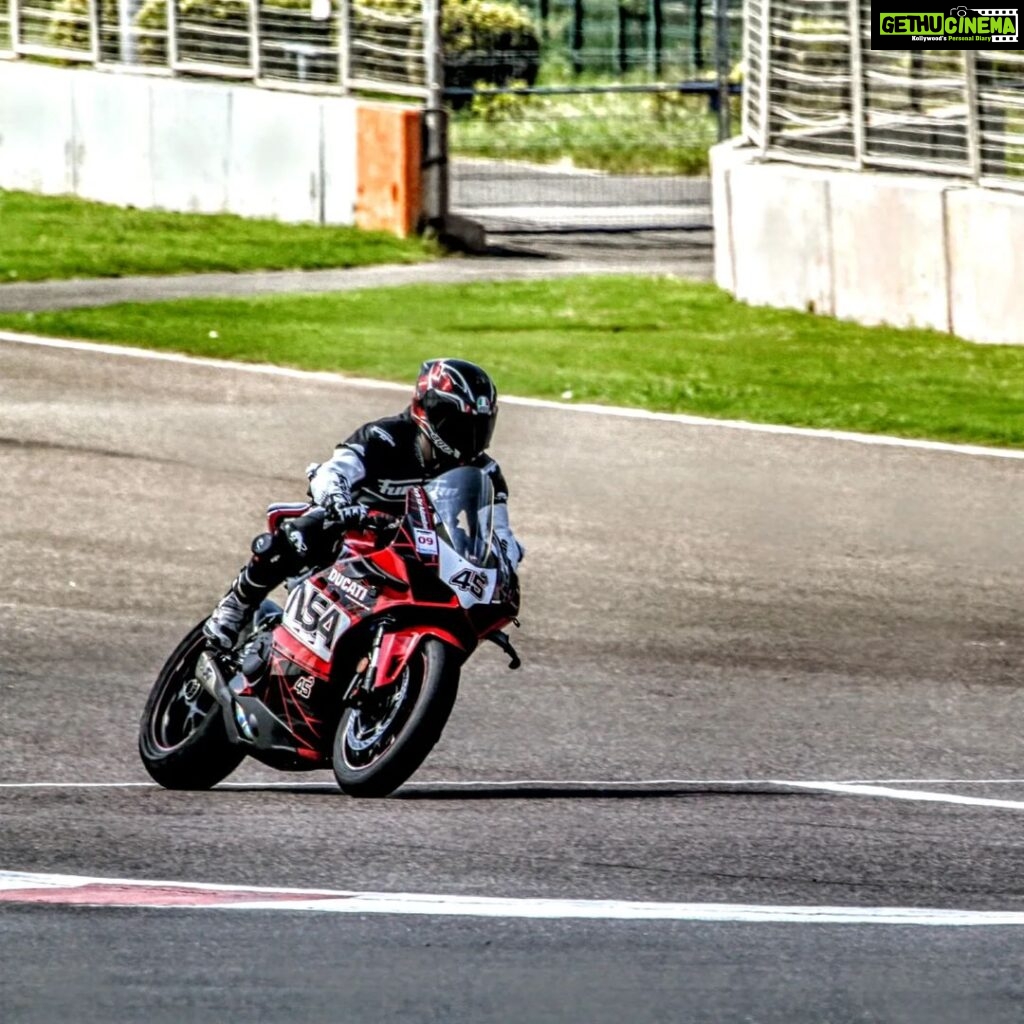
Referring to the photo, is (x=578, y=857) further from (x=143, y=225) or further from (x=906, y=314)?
(x=143, y=225)

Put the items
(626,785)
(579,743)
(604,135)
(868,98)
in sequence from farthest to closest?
1. (604,135)
2. (868,98)
3. (579,743)
4. (626,785)

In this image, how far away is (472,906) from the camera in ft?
22.2

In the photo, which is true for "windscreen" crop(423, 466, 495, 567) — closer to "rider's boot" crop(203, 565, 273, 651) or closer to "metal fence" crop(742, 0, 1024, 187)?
"rider's boot" crop(203, 565, 273, 651)

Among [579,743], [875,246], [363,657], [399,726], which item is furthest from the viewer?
[875,246]

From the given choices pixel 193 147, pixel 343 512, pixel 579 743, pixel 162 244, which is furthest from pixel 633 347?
pixel 343 512

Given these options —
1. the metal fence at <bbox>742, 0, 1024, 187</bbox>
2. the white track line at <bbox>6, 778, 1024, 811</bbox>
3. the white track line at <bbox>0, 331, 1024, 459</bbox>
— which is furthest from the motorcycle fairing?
the metal fence at <bbox>742, 0, 1024, 187</bbox>

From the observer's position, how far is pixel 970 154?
66.0ft

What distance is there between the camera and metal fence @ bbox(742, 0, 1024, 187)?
65.3ft

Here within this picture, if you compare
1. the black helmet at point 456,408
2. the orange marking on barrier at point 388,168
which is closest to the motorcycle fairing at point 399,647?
the black helmet at point 456,408

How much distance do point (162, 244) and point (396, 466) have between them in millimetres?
17472

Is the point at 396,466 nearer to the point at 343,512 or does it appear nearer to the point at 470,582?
the point at 343,512

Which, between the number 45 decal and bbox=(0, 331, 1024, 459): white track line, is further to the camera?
bbox=(0, 331, 1024, 459): white track line

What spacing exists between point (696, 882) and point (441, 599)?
1497 mm

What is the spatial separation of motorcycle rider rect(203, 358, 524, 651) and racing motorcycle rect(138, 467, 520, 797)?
8 cm
